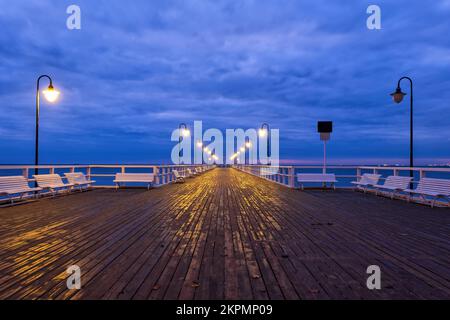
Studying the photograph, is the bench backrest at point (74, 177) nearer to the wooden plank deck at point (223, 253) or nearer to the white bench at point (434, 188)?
the wooden plank deck at point (223, 253)

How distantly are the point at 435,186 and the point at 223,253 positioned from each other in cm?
692

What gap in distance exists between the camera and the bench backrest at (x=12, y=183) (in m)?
7.76

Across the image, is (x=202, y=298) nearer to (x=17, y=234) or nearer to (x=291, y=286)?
(x=291, y=286)

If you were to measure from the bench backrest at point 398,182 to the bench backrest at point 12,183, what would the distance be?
1120cm

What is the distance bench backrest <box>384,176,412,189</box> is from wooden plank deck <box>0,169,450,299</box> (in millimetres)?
2351

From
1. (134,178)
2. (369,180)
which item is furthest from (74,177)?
(369,180)

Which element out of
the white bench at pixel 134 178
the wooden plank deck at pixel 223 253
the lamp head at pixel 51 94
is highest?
the lamp head at pixel 51 94

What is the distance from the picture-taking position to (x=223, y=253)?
3.84 meters

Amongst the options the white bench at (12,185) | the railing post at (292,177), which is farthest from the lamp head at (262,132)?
the white bench at (12,185)

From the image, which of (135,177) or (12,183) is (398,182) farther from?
(12,183)

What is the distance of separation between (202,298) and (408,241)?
3.53m
